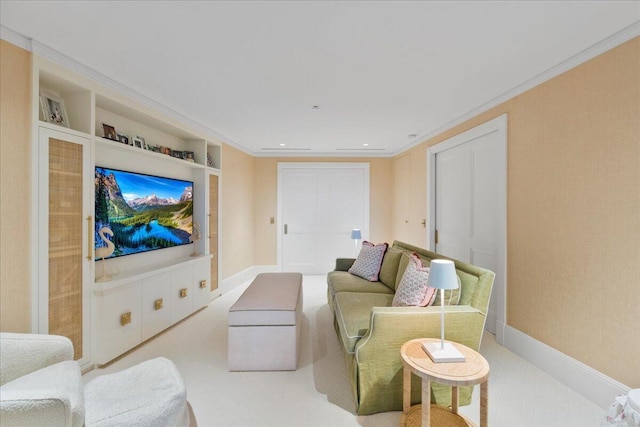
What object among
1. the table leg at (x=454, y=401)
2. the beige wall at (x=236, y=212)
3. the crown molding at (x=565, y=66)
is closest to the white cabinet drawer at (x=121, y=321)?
the beige wall at (x=236, y=212)

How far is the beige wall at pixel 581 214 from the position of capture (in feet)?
5.91

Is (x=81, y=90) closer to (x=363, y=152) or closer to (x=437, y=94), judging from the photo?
(x=437, y=94)

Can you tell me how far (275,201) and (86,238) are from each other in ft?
12.2

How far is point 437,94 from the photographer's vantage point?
112 inches

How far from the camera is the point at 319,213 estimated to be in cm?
589

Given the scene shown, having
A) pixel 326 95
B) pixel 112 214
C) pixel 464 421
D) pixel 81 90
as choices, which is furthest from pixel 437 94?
pixel 112 214

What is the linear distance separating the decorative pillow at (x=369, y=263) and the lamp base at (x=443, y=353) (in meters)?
1.60

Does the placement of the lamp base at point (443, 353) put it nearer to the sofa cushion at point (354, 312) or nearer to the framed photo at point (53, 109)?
the sofa cushion at point (354, 312)

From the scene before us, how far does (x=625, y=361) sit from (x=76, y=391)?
3103 millimetres

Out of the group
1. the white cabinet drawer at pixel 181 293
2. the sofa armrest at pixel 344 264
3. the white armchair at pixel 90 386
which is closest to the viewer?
the white armchair at pixel 90 386

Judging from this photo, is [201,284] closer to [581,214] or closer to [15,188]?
[15,188]

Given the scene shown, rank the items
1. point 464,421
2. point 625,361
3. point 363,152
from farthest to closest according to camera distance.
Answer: point 363,152 < point 625,361 < point 464,421

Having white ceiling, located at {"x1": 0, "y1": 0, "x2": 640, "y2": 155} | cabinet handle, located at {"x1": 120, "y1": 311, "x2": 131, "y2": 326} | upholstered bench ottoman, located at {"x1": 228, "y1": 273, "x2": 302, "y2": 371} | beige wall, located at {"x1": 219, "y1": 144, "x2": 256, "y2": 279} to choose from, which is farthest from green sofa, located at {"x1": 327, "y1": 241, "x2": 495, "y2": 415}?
beige wall, located at {"x1": 219, "y1": 144, "x2": 256, "y2": 279}

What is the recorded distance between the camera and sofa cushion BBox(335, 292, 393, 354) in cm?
202
